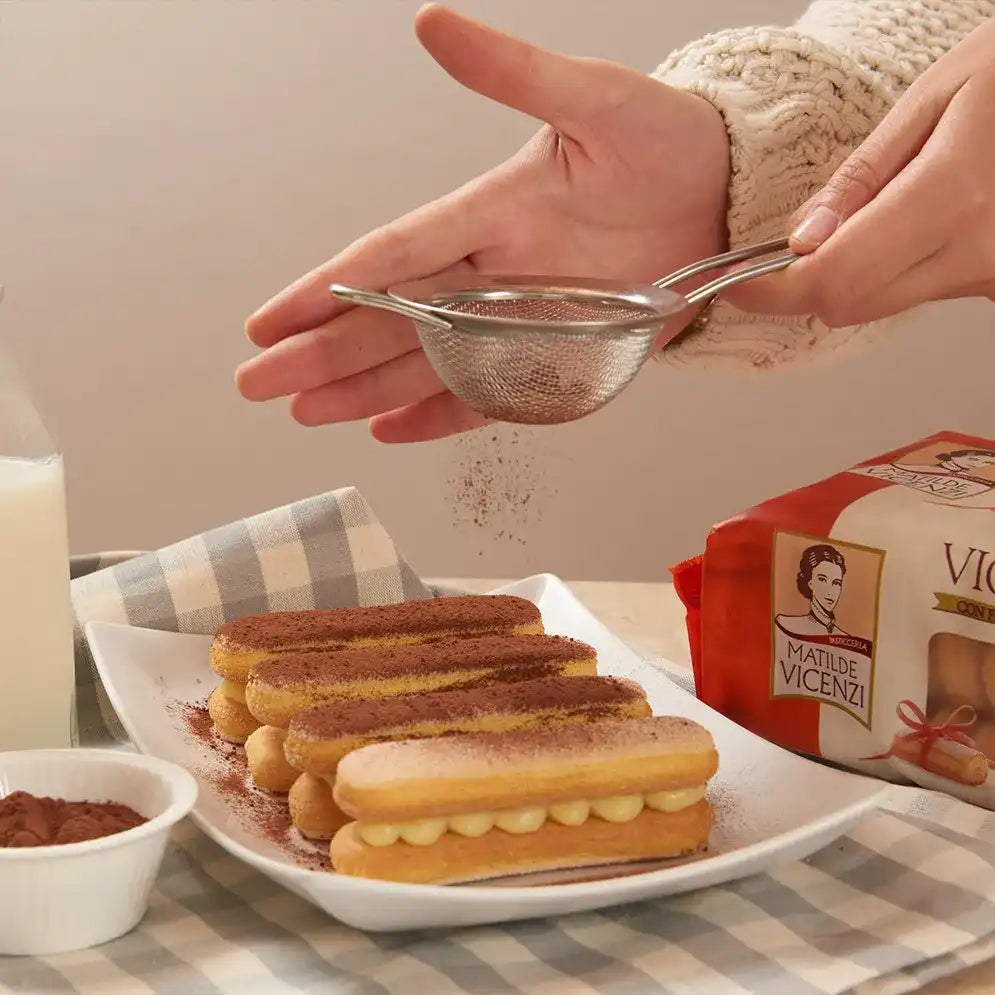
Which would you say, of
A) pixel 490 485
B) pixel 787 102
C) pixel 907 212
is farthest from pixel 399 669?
pixel 490 485

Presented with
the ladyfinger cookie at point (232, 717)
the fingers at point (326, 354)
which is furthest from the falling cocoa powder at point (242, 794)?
the fingers at point (326, 354)

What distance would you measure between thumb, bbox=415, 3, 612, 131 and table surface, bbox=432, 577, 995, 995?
1.46ft

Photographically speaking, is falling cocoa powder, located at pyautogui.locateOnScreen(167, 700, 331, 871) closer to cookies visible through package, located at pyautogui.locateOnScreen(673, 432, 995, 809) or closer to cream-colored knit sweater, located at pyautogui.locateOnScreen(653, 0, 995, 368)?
cookies visible through package, located at pyautogui.locateOnScreen(673, 432, 995, 809)

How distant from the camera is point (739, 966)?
26.5 inches

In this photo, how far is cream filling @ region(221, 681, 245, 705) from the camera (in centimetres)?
93

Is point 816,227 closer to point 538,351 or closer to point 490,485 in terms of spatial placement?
point 538,351

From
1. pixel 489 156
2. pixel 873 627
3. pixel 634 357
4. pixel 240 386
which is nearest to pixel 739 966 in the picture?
pixel 873 627

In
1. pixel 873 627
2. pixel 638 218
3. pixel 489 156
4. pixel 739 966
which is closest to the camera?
pixel 739 966

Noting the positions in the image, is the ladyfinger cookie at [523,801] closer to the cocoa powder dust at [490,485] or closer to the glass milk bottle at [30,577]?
the glass milk bottle at [30,577]

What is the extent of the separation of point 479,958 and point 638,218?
27.7 inches

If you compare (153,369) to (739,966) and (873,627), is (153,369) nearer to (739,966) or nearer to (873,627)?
(873,627)

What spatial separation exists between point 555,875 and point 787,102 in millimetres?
689

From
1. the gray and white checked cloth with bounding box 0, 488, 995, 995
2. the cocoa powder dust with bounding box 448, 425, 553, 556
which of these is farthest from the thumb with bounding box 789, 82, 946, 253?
the cocoa powder dust with bounding box 448, 425, 553, 556

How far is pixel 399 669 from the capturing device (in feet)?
2.83
